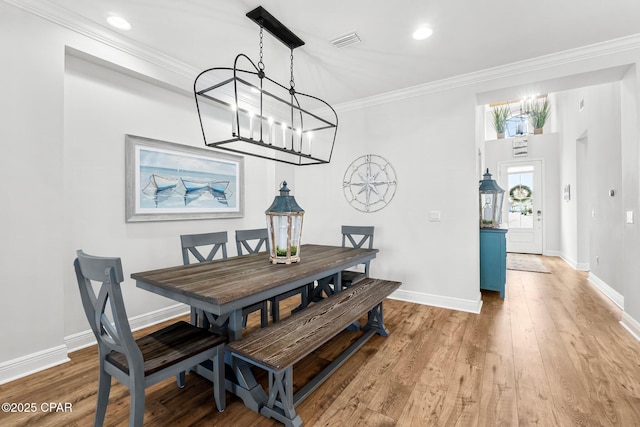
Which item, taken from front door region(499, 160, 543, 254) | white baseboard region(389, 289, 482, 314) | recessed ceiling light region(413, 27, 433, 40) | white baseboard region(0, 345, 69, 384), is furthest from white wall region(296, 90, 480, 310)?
front door region(499, 160, 543, 254)

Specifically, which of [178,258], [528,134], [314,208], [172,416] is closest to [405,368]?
[172,416]

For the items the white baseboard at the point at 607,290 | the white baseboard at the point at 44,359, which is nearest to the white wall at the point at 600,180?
the white baseboard at the point at 607,290

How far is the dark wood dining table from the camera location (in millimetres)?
1583

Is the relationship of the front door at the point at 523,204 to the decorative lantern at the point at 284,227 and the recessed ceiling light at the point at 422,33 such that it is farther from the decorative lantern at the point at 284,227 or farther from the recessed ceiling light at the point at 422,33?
the decorative lantern at the point at 284,227

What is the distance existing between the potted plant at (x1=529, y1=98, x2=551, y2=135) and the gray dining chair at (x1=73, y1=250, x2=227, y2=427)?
8228 millimetres

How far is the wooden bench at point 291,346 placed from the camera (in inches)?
59.5

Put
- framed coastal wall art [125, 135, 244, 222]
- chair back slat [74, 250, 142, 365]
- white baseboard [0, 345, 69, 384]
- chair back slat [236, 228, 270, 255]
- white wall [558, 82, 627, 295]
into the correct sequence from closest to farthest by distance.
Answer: chair back slat [74, 250, 142, 365] < white baseboard [0, 345, 69, 384] < framed coastal wall art [125, 135, 244, 222] < chair back slat [236, 228, 270, 255] < white wall [558, 82, 627, 295]

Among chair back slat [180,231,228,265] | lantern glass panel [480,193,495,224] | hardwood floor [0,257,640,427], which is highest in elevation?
lantern glass panel [480,193,495,224]

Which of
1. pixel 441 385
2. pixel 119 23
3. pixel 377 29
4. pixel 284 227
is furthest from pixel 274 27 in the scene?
pixel 441 385

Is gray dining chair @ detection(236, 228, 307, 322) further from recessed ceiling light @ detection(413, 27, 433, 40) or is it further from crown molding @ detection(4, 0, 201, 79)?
recessed ceiling light @ detection(413, 27, 433, 40)

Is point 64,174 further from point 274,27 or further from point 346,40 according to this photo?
point 346,40

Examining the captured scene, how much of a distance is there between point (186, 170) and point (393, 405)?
2982 mm

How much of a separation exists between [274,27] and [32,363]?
317 centimetres

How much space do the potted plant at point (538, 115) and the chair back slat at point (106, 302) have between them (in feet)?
28.1
